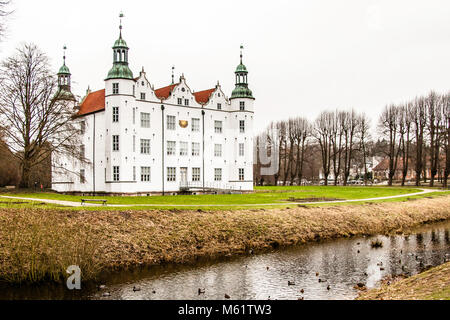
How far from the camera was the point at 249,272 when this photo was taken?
1719 centimetres

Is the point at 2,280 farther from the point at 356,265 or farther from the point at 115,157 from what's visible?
the point at 115,157

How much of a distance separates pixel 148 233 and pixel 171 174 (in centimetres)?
2433

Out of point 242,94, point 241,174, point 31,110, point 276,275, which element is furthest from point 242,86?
point 276,275

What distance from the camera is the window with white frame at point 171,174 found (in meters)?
44.9

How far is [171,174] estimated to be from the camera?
45188mm

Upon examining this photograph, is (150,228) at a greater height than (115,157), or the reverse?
(115,157)

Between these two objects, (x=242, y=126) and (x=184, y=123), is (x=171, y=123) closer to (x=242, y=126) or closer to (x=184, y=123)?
(x=184, y=123)

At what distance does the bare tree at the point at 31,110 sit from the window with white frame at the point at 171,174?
10.2 m

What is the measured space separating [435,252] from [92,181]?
3299 centimetres

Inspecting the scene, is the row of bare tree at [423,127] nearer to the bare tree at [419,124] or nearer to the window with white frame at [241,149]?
the bare tree at [419,124]

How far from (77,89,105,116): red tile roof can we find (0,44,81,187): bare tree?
6540mm

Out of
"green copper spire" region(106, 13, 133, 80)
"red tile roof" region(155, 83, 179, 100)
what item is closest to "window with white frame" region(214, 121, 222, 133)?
"red tile roof" region(155, 83, 179, 100)
